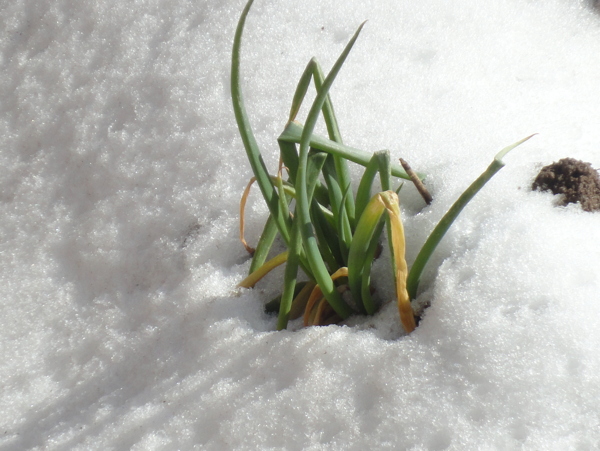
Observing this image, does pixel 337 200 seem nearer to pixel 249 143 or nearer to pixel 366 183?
pixel 366 183

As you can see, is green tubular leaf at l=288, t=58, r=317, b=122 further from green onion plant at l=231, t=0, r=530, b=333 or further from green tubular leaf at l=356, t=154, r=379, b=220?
green tubular leaf at l=356, t=154, r=379, b=220

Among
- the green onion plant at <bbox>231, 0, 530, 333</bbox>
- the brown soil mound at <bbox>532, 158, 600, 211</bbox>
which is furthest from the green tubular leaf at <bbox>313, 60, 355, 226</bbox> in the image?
the brown soil mound at <bbox>532, 158, 600, 211</bbox>

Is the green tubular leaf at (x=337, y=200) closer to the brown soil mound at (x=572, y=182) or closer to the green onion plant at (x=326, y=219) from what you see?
the green onion plant at (x=326, y=219)

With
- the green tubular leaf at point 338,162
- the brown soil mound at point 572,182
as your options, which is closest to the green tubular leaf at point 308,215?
the green tubular leaf at point 338,162

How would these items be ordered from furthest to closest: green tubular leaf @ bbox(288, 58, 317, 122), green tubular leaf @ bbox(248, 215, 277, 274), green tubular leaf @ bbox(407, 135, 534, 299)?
green tubular leaf @ bbox(248, 215, 277, 274)
green tubular leaf @ bbox(288, 58, 317, 122)
green tubular leaf @ bbox(407, 135, 534, 299)

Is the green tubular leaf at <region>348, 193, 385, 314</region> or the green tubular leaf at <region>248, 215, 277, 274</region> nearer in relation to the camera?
the green tubular leaf at <region>348, 193, 385, 314</region>

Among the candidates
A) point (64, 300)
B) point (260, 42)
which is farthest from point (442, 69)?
point (64, 300)
